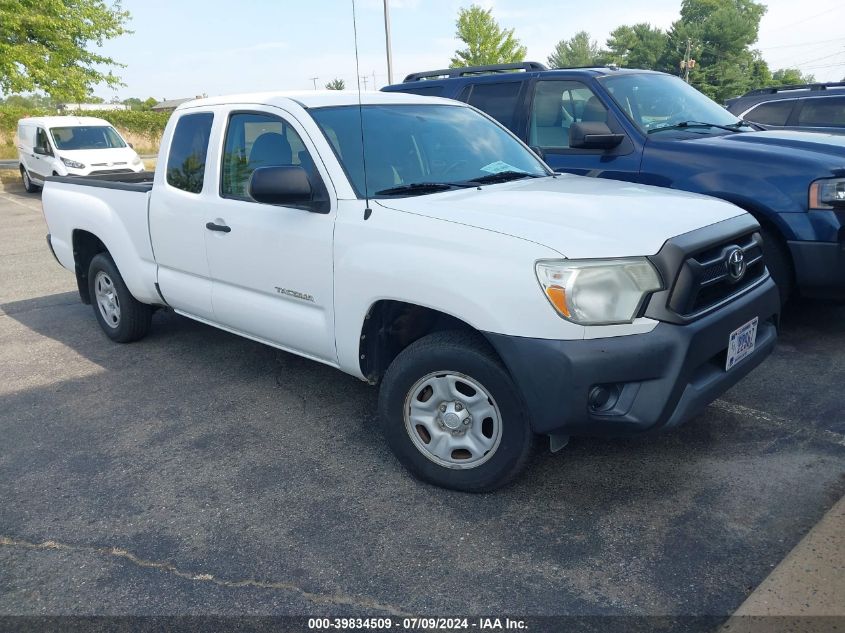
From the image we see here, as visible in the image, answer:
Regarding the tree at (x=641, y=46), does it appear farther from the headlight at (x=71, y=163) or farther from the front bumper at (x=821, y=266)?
the front bumper at (x=821, y=266)

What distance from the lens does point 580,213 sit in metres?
3.17

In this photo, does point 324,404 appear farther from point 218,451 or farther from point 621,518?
point 621,518

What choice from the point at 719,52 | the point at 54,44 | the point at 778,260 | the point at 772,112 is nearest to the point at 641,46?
the point at 719,52

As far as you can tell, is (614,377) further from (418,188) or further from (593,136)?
(593,136)

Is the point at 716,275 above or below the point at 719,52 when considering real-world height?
below

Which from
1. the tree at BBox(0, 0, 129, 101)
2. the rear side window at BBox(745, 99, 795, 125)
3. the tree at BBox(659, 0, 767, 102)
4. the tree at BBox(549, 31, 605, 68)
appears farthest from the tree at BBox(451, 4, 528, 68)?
the tree at BBox(549, 31, 605, 68)

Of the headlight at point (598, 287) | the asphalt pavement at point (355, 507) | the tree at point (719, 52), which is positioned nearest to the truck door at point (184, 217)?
the asphalt pavement at point (355, 507)

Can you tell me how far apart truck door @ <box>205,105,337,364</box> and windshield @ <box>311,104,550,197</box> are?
19 cm

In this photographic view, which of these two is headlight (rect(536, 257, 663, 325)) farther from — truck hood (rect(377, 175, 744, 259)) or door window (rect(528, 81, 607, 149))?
door window (rect(528, 81, 607, 149))

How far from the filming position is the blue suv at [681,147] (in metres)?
4.75

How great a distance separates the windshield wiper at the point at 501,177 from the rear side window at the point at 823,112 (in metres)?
6.82

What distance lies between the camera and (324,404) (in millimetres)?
4371

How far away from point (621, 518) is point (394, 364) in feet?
3.87

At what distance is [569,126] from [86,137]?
14936mm
